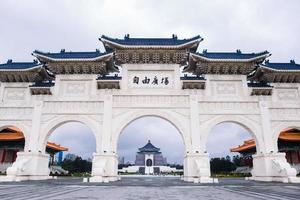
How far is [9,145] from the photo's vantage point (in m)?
23.0

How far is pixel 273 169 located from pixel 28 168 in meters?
14.4

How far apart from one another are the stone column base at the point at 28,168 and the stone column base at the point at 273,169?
→ 1341 cm

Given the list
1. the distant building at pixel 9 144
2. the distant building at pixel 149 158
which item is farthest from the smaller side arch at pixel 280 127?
the distant building at pixel 149 158

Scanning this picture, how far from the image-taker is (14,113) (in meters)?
16.5

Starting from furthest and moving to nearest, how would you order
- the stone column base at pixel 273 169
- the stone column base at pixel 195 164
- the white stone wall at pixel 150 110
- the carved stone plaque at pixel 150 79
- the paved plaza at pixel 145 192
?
the carved stone plaque at pixel 150 79, the white stone wall at pixel 150 110, the stone column base at pixel 195 164, the stone column base at pixel 273 169, the paved plaza at pixel 145 192

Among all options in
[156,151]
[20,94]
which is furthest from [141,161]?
[20,94]

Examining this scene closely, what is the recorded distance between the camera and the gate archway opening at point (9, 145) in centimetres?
2183

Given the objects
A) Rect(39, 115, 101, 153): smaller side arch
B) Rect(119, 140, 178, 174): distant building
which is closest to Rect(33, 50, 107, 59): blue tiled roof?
Rect(39, 115, 101, 153): smaller side arch

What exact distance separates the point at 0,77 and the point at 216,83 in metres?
14.3

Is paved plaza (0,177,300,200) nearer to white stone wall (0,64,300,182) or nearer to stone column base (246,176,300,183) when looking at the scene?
stone column base (246,176,300,183)

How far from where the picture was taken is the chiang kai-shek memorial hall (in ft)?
51.2

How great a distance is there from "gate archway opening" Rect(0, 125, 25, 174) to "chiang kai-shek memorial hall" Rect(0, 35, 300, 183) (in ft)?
19.5

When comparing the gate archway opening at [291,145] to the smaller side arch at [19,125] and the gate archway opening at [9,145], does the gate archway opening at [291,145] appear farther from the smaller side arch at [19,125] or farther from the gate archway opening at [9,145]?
the gate archway opening at [9,145]

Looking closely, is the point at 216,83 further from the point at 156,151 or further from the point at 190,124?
the point at 156,151
